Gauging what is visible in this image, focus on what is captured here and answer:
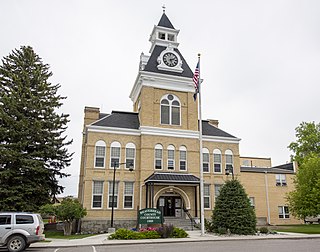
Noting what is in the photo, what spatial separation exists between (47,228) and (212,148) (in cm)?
1871

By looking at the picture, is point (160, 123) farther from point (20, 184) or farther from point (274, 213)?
point (274, 213)

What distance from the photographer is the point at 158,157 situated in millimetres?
29562

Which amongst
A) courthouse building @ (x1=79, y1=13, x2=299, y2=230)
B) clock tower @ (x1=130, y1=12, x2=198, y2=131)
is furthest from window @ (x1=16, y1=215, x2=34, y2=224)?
clock tower @ (x1=130, y1=12, x2=198, y2=131)

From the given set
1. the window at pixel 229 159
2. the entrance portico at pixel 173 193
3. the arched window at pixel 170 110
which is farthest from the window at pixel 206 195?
the arched window at pixel 170 110

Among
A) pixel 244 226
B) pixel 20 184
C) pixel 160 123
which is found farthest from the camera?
pixel 160 123

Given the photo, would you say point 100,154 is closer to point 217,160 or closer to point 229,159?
point 217,160

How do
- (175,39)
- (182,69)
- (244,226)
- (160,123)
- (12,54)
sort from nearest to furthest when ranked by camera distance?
1. (244,226)
2. (12,54)
3. (160,123)
4. (182,69)
5. (175,39)

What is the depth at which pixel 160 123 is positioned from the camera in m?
30.6

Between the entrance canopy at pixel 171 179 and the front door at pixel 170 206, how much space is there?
2542 mm

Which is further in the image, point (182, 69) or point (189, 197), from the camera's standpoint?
point (182, 69)

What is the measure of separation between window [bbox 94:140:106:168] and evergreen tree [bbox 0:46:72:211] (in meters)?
2.58

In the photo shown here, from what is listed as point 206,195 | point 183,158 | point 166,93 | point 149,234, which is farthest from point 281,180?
point 149,234

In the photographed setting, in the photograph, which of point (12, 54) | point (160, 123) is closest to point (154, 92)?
point (160, 123)

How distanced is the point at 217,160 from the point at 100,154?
1257 centimetres
